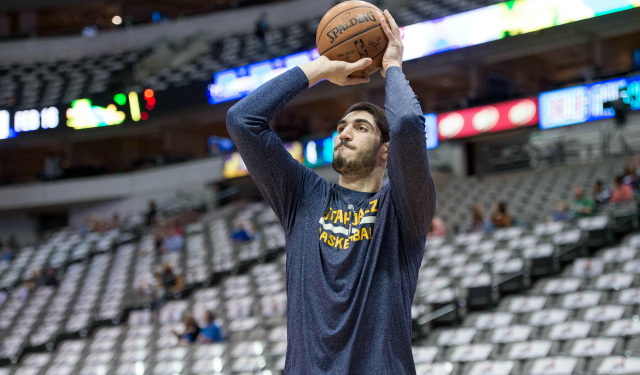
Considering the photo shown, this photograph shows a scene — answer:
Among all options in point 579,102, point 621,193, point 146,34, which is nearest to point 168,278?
point 621,193

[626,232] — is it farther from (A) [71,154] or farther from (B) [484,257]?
(A) [71,154]

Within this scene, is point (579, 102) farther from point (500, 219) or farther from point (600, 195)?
point (500, 219)

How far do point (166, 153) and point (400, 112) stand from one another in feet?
65.6

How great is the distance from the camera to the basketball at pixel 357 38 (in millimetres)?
2121

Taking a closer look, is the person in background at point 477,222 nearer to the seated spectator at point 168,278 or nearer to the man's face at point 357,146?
the seated spectator at point 168,278

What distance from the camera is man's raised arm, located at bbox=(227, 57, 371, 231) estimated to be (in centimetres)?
195

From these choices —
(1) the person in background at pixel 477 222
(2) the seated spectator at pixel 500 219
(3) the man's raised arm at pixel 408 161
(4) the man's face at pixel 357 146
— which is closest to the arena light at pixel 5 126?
(1) the person in background at pixel 477 222

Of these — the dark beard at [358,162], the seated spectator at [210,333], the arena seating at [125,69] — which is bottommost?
the seated spectator at [210,333]

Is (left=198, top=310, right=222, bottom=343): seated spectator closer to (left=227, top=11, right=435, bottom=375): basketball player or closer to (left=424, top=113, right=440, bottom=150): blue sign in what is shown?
(left=227, top=11, right=435, bottom=375): basketball player

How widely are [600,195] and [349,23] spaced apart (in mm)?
7853

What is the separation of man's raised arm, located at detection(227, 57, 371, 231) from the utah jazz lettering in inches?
5.4

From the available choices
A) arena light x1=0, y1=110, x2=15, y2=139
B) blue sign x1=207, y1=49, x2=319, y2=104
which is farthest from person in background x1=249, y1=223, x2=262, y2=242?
arena light x1=0, y1=110, x2=15, y2=139

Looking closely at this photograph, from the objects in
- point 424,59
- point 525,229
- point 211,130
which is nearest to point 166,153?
point 211,130

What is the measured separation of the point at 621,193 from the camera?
8688mm
